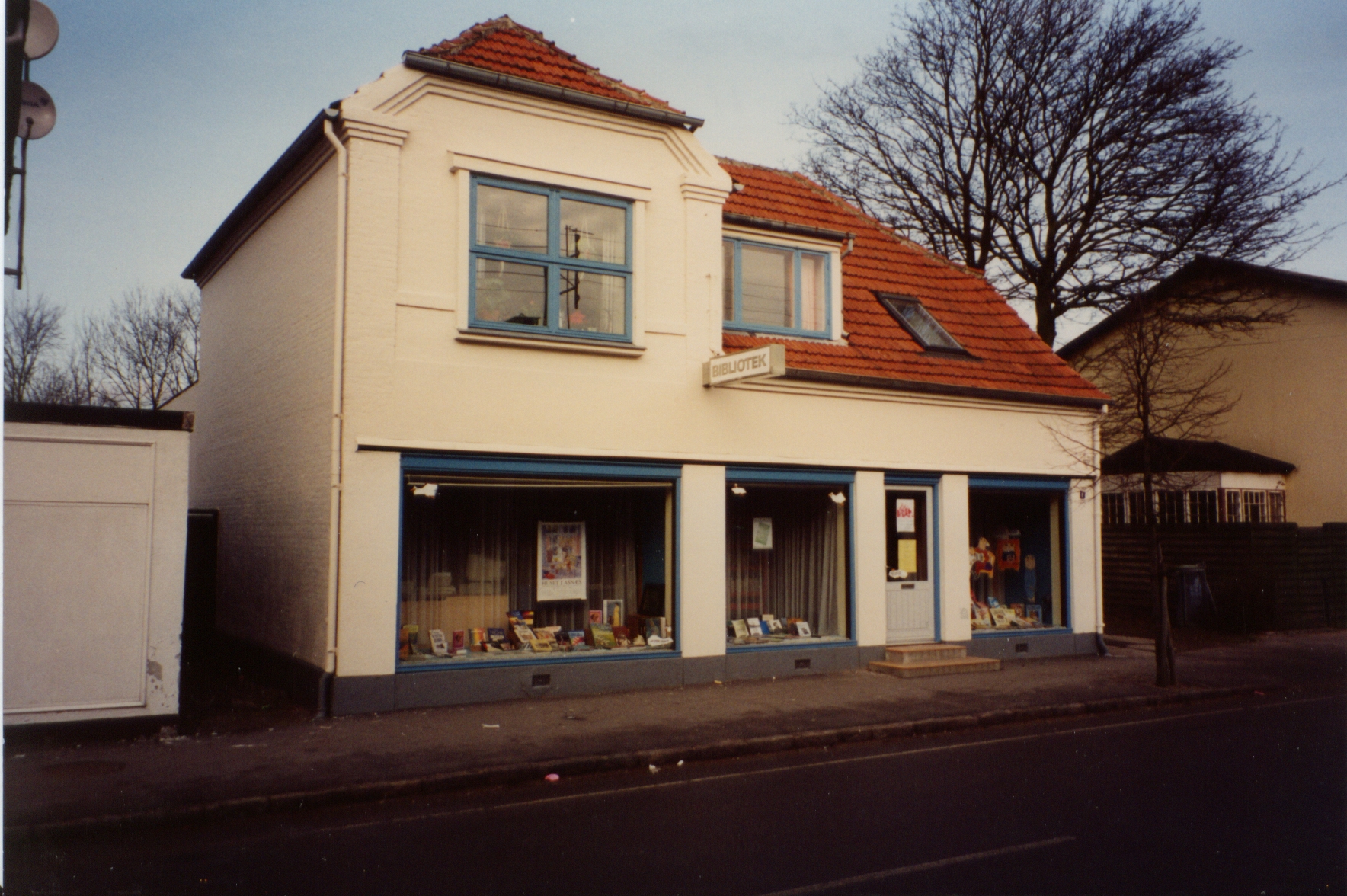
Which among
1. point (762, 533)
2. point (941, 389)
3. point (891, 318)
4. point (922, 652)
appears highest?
point (891, 318)

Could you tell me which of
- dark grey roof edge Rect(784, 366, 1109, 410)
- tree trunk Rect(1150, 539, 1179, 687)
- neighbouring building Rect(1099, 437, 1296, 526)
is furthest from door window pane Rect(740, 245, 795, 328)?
neighbouring building Rect(1099, 437, 1296, 526)

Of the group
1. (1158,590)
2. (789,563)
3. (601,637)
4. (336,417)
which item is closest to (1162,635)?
(1158,590)

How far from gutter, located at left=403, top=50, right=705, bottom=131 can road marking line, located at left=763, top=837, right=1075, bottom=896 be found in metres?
9.24

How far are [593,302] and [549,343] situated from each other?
32.3 inches

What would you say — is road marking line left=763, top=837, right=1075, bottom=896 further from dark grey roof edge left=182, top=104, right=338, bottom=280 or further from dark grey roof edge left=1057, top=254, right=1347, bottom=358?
dark grey roof edge left=1057, top=254, right=1347, bottom=358

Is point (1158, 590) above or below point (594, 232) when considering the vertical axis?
below

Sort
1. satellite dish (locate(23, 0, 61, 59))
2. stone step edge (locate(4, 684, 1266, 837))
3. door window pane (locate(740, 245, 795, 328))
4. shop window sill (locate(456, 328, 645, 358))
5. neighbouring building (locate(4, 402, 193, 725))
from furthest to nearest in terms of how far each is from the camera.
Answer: door window pane (locate(740, 245, 795, 328)), shop window sill (locate(456, 328, 645, 358)), neighbouring building (locate(4, 402, 193, 725)), satellite dish (locate(23, 0, 61, 59)), stone step edge (locate(4, 684, 1266, 837))

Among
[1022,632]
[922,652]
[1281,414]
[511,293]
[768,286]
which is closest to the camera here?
[511,293]

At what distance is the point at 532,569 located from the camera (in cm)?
1245

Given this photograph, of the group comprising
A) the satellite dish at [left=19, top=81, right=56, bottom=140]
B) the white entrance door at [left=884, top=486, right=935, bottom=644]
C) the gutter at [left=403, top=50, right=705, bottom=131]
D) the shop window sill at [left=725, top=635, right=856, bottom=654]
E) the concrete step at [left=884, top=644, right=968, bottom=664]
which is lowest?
the concrete step at [left=884, top=644, right=968, bottom=664]

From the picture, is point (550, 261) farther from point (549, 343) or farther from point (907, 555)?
point (907, 555)

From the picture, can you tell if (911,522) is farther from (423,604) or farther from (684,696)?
(423,604)

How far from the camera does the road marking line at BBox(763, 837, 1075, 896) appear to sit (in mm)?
5480

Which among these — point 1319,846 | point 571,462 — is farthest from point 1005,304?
point 1319,846
